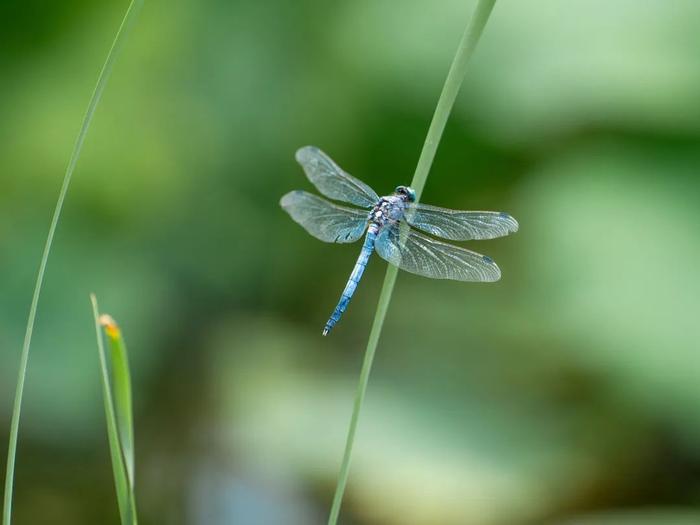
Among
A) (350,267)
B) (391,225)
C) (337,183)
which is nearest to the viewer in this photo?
(391,225)

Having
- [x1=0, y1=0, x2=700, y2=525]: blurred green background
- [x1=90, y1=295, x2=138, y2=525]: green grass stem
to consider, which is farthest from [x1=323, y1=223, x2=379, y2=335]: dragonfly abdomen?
[x1=0, y1=0, x2=700, y2=525]: blurred green background

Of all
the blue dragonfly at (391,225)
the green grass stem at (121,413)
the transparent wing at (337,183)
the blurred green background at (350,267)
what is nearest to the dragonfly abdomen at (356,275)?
the blue dragonfly at (391,225)

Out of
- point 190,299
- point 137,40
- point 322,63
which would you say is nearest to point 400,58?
point 322,63

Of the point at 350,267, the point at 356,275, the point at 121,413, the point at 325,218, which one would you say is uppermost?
the point at 350,267

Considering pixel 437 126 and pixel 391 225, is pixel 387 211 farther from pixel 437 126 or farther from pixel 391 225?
pixel 437 126

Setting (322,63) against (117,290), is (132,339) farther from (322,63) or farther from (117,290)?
(322,63)

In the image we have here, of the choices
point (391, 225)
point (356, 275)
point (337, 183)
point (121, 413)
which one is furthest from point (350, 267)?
point (121, 413)

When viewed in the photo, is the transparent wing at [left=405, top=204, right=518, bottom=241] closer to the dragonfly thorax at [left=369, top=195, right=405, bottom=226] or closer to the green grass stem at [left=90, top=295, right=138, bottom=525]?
the dragonfly thorax at [left=369, top=195, right=405, bottom=226]

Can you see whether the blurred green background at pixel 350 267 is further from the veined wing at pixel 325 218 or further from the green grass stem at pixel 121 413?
the green grass stem at pixel 121 413
